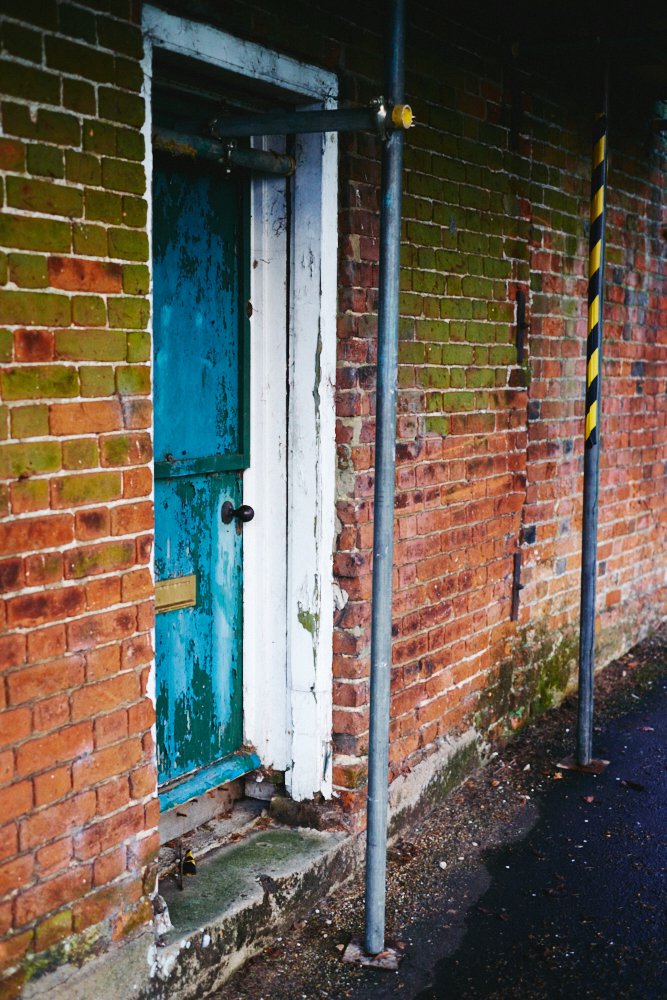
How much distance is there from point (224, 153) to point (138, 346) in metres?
0.88

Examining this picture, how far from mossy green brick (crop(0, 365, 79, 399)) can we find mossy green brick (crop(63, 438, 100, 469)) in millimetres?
125

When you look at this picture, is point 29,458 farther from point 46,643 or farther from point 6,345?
point 46,643

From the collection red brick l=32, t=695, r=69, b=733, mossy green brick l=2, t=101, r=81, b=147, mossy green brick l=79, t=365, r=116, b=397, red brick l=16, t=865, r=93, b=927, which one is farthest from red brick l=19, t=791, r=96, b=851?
Result: mossy green brick l=2, t=101, r=81, b=147

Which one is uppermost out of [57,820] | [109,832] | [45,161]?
[45,161]

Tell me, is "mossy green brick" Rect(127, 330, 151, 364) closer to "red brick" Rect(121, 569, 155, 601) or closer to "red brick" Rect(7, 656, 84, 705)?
"red brick" Rect(121, 569, 155, 601)

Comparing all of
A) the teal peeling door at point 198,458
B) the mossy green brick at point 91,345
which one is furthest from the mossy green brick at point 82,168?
the teal peeling door at point 198,458

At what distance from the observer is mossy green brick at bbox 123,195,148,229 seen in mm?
2838

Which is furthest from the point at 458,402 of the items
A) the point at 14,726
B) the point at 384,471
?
the point at 14,726

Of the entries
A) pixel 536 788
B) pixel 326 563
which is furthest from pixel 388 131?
pixel 536 788

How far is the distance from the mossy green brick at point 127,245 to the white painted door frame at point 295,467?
36.3 inches

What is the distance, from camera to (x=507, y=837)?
4441 millimetres

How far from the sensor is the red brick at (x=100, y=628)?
278cm

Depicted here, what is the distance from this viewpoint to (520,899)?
393 cm

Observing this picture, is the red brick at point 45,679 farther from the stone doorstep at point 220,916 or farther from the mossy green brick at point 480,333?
the mossy green brick at point 480,333
